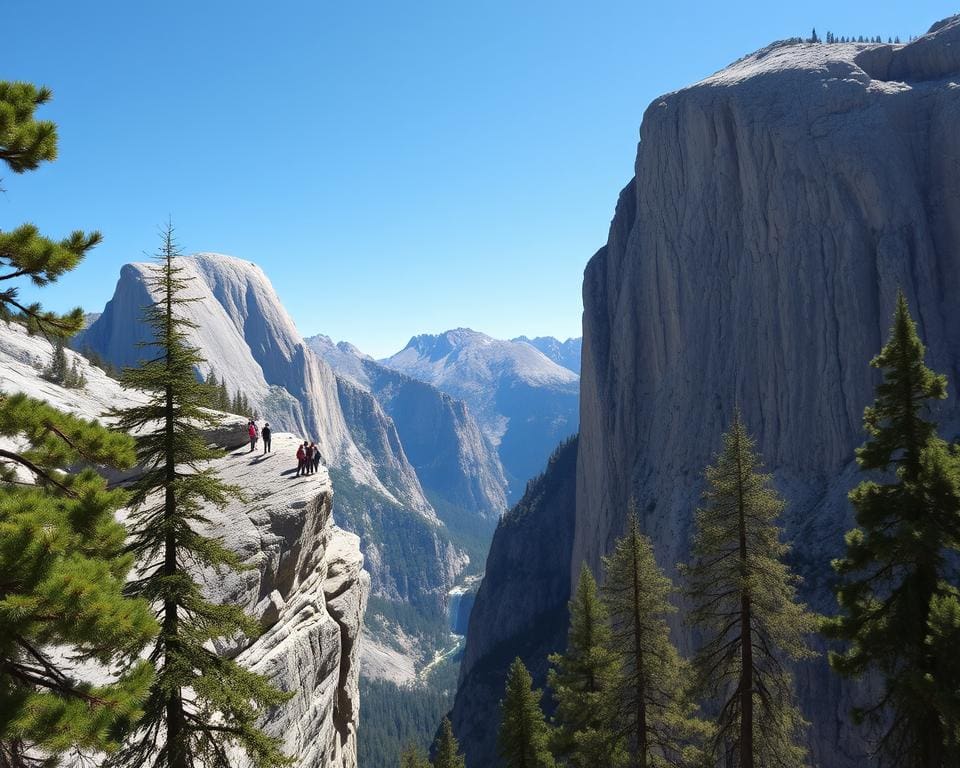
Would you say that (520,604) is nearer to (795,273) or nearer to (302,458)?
(795,273)

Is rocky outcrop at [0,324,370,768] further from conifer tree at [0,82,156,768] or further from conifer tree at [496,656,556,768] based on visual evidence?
conifer tree at [0,82,156,768]

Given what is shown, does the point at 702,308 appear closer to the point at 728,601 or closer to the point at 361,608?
the point at 361,608

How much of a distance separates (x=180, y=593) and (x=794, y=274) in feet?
160

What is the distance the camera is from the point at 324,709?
24.6 m

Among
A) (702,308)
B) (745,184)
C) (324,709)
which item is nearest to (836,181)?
(745,184)

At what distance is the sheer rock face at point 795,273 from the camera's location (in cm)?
4241

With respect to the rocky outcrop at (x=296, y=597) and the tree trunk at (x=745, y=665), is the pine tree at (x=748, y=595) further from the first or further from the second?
the rocky outcrop at (x=296, y=597)

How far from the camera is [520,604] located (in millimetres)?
109688

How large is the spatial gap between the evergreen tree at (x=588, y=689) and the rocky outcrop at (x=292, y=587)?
29.6 feet

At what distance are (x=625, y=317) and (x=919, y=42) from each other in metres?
33.0

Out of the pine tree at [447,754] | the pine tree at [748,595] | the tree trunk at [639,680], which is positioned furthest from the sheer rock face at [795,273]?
the pine tree at [748,595]

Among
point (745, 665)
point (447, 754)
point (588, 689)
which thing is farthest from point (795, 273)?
point (447, 754)

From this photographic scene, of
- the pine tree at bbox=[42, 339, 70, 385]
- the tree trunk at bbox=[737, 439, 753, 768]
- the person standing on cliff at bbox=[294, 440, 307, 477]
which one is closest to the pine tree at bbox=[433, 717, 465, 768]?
the person standing on cliff at bbox=[294, 440, 307, 477]

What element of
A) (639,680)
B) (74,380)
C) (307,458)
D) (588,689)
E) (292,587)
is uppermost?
(74,380)
